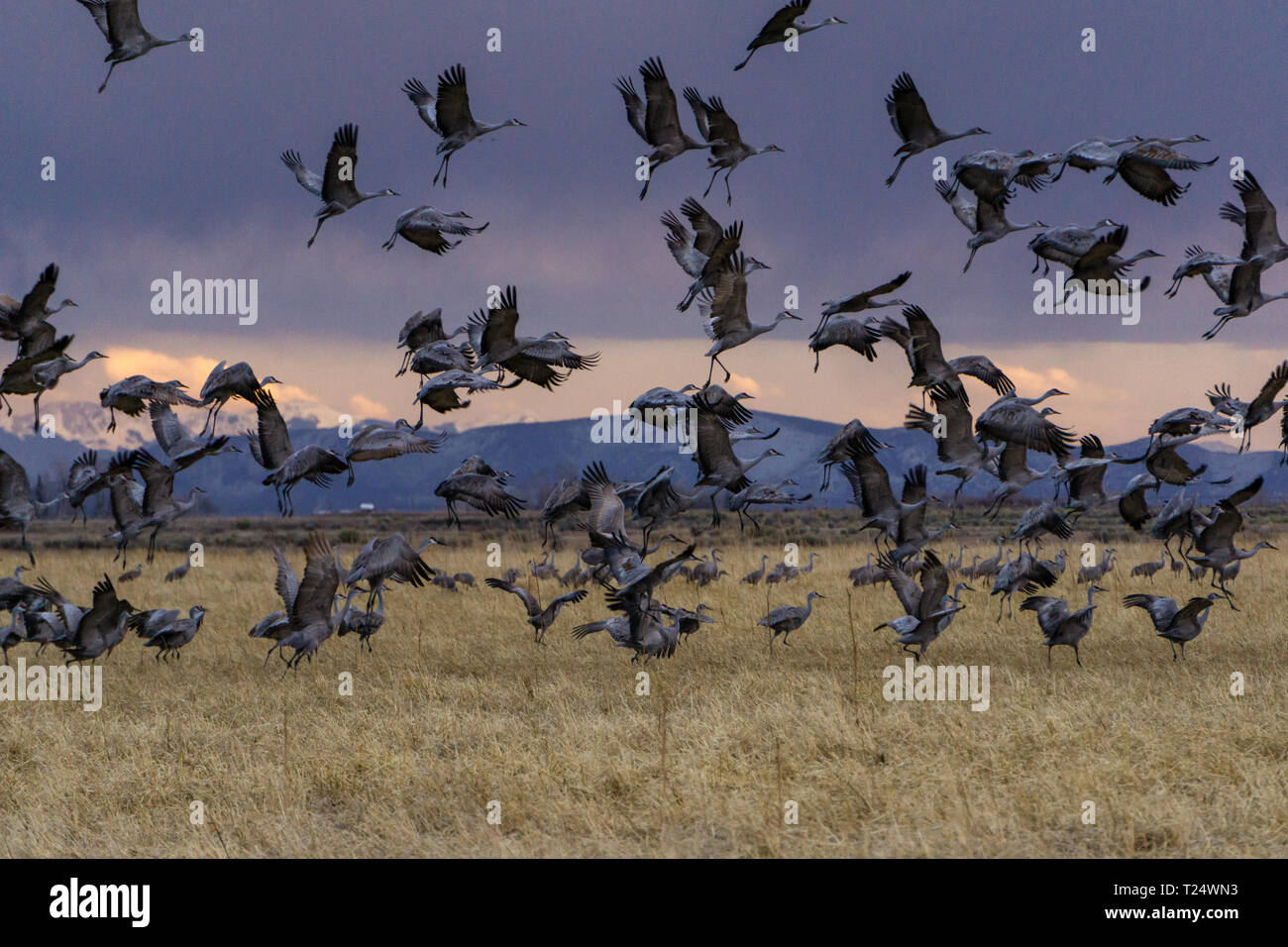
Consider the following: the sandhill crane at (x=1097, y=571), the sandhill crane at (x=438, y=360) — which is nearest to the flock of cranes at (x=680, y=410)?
Answer: the sandhill crane at (x=438, y=360)

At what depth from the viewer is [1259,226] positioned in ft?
45.6

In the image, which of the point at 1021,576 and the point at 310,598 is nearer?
the point at 310,598

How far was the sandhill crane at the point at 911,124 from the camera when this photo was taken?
47.6ft

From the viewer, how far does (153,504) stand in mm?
15234

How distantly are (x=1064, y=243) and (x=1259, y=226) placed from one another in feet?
7.81

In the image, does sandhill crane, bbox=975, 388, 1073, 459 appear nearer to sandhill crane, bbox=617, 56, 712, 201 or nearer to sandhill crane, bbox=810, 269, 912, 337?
sandhill crane, bbox=810, 269, 912, 337

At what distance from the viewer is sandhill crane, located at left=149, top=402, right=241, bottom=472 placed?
1366 cm

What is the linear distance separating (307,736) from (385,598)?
1285 centimetres

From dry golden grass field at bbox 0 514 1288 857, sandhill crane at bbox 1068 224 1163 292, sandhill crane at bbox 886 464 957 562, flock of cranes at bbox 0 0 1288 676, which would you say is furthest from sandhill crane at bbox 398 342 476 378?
sandhill crane at bbox 1068 224 1163 292

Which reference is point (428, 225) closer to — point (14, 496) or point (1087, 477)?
point (14, 496)

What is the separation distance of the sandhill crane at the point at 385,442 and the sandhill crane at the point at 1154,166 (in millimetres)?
8685

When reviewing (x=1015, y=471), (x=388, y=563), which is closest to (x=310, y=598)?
(x=388, y=563)

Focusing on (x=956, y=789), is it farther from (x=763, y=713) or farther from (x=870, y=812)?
(x=763, y=713)

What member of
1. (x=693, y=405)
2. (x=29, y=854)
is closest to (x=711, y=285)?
(x=693, y=405)
